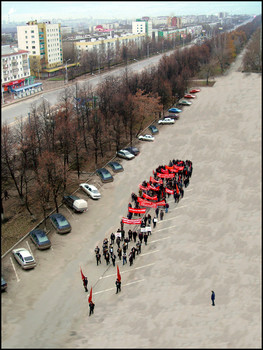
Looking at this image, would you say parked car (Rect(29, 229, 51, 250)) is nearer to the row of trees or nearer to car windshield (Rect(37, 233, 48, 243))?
car windshield (Rect(37, 233, 48, 243))

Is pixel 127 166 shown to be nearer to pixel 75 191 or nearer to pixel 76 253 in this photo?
pixel 75 191

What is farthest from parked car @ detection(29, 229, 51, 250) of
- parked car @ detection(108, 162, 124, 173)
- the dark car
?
the dark car

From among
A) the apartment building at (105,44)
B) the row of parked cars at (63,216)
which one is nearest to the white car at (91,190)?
the row of parked cars at (63,216)

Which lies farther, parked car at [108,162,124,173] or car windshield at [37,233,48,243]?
parked car at [108,162,124,173]

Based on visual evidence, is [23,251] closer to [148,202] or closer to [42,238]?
[42,238]

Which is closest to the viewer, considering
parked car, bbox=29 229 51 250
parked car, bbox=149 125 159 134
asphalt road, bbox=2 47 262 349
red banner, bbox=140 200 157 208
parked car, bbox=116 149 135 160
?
asphalt road, bbox=2 47 262 349

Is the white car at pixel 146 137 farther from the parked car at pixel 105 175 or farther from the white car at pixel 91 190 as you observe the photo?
the white car at pixel 91 190

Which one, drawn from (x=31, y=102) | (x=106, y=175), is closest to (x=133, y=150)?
(x=106, y=175)
